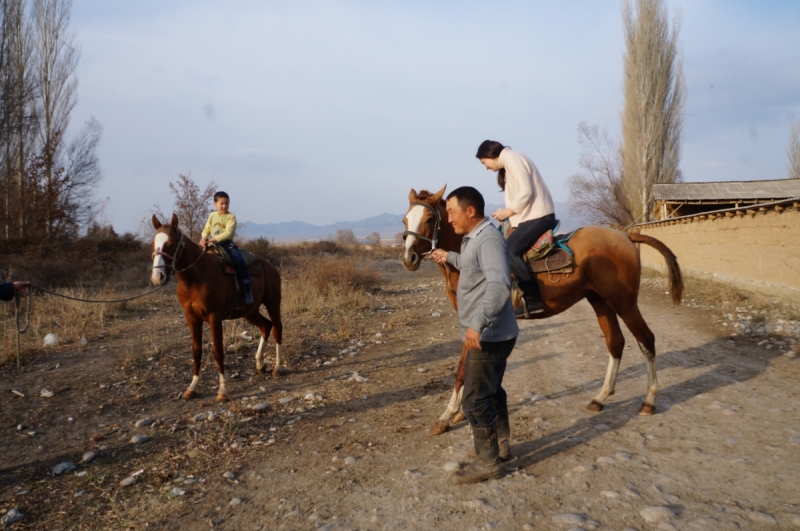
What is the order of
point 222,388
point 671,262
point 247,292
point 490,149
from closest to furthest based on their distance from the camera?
point 490,149 → point 671,262 → point 222,388 → point 247,292

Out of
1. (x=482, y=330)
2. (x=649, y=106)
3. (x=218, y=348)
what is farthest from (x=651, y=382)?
(x=649, y=106)

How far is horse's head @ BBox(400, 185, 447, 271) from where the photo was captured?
15.0 ft

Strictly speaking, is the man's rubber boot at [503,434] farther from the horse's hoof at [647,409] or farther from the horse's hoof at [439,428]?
the horse's hoof at [647,409]

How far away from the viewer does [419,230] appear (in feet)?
15.3

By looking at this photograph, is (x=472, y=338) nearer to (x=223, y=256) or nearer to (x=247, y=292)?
(x=247, y=292)

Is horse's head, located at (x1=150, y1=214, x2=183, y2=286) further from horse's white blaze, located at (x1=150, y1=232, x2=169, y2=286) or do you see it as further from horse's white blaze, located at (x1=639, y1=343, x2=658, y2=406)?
horse's white blaze, located at (x1=639, y1=343, x2=658, y2=406)

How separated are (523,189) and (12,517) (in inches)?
192

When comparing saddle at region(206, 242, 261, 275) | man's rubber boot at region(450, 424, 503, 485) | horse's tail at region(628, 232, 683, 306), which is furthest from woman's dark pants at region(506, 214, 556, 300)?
saddle at region(206, 242, 261, 275)

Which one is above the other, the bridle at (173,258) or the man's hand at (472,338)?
the bridle at (173,258)

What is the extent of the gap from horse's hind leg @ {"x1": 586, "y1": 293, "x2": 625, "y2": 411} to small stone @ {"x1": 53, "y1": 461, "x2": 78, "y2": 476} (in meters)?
4.93

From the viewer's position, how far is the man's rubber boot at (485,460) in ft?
11.5

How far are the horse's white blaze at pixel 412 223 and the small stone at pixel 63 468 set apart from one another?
11.2 ft

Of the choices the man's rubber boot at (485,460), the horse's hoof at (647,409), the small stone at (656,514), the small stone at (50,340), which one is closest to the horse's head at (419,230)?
the man's rubber boot at (485,460)

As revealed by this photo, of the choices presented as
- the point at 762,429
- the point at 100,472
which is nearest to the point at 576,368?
the point at 762,429
